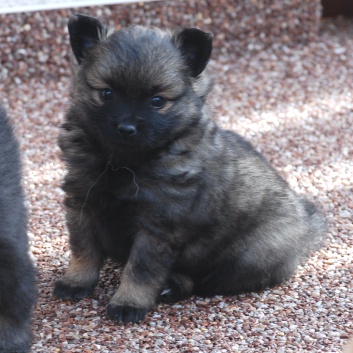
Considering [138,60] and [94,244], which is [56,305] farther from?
[138,60]

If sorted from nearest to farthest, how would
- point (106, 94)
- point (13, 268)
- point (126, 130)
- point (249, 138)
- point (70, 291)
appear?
point (13, 268), point (126, 130), point (106, 94), point (70, 291), point (249, 138)

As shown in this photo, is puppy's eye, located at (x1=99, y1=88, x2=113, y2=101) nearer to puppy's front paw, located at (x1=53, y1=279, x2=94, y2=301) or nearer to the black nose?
the black nose

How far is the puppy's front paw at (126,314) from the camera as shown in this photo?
3773 millimetres

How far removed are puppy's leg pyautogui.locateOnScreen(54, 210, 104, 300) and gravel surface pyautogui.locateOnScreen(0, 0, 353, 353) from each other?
66 mm

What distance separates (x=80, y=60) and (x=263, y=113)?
2.76 m

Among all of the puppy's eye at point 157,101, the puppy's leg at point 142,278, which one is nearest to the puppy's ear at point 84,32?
the puppy's eye at point 157,101

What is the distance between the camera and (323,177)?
5414 millimetres

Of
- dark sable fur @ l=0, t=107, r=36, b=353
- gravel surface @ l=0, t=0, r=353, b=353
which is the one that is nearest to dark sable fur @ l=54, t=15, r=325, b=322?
gravel surface @ l=0, t=0, r=353, b=353

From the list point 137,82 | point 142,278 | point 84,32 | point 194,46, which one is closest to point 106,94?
point 137,82

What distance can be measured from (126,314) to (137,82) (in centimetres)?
100

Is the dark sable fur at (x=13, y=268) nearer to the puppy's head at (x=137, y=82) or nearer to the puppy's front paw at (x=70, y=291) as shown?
the puppy's head at (x=137, y=82)

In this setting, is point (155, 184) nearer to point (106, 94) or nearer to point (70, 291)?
point (106, 94)

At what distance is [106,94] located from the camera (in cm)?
367

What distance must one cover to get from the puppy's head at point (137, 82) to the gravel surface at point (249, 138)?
2.65ft
